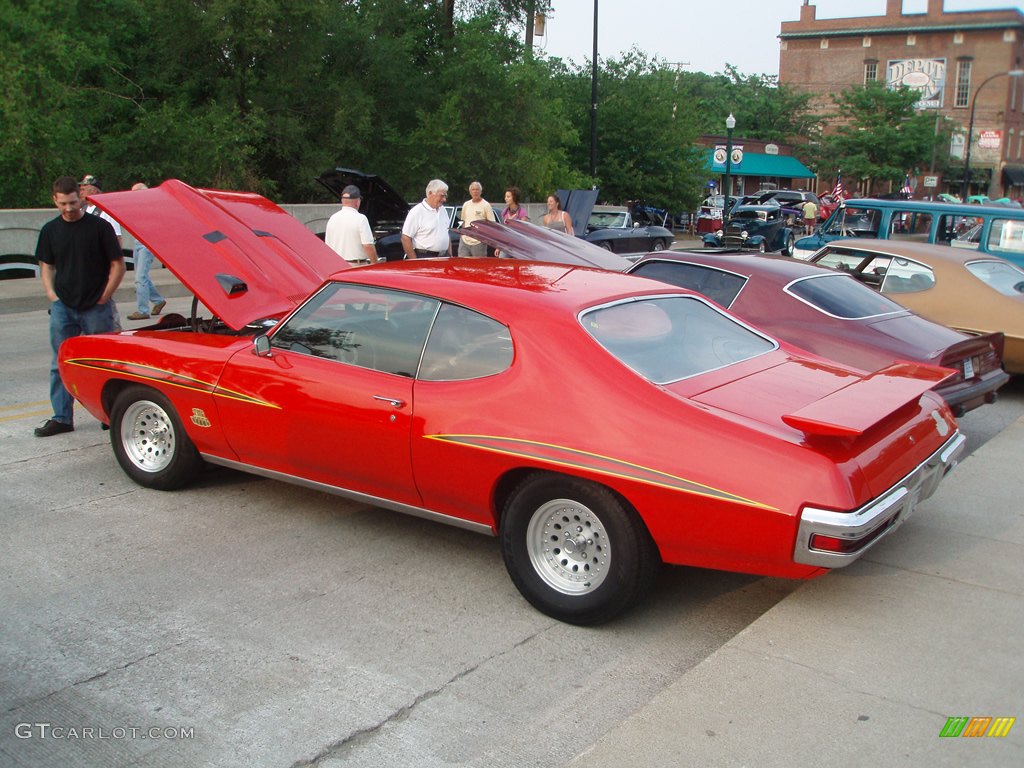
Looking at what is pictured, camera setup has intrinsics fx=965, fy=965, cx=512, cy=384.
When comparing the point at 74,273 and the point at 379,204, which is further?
the point at 379,204

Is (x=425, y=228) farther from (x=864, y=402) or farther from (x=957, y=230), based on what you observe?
(x=957, y=230)

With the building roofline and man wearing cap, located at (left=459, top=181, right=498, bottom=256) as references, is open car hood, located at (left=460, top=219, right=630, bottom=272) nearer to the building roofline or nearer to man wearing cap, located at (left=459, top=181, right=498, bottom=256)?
man wearing cap, located at (left=459, top=181, right=498, bottom=256)

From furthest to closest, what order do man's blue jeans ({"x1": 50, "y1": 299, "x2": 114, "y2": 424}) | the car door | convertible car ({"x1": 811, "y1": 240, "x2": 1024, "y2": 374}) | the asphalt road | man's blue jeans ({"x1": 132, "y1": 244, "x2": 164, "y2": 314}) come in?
man's blue jeans ({"x1": 132, "y1": 244, "x2": 164, "y2": 314}) → convertible car ({"x1": 811, "y1": 240, "x2": 1024, "y2": 374}) → man's blue jeans ({"x1": 50, "y1": 299, "x2": 114, "y2": 424}) → the car door → the asphalt road

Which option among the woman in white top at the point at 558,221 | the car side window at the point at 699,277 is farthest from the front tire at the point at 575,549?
the woman in white top at the point at 558,221

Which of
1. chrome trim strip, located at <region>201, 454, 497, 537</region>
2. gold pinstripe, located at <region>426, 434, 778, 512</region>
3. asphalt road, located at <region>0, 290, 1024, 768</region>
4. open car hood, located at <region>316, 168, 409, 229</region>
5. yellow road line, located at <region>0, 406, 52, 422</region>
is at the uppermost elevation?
open car hood, located at <region>316, 168, 409, 229</region>

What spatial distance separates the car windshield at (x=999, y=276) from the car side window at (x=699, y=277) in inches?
122

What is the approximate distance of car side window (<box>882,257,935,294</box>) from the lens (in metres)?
9.56

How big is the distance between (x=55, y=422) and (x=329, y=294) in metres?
3.14

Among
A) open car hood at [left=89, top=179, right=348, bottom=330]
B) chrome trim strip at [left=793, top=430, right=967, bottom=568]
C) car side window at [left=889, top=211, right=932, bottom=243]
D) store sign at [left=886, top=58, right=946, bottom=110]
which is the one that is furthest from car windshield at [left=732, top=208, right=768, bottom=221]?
store sign at [left=886, top=58, right=946, bottom=110]

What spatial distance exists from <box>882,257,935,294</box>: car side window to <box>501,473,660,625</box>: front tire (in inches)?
264

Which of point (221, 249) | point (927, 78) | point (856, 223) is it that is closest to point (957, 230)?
point (856, 223)

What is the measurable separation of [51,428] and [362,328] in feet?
11.1

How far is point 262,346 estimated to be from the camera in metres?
5.20

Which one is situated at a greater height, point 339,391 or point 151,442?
point 339,391
